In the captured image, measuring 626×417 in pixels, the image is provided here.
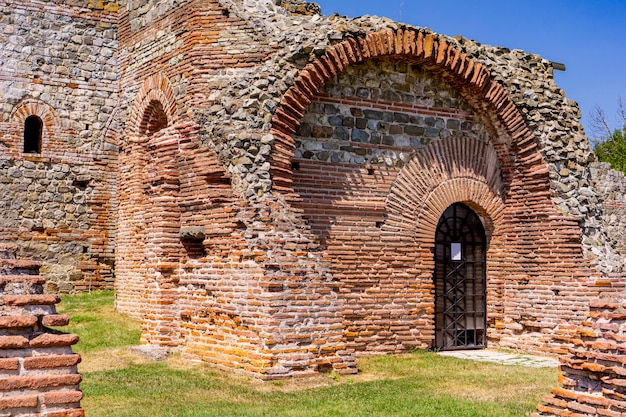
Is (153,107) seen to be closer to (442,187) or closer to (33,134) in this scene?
(33,134)

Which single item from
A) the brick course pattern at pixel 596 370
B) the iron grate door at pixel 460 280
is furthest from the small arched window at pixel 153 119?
the brick course pattern at pixel 596 370

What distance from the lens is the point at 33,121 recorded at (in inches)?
594

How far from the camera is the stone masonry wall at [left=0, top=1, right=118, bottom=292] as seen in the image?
48.5 ft

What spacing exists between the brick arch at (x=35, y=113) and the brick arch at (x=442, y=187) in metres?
7.34

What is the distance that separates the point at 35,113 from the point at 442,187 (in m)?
7.96

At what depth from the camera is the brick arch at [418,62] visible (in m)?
9.78

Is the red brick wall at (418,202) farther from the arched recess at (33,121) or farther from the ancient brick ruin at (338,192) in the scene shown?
the arched recess at (33,121)

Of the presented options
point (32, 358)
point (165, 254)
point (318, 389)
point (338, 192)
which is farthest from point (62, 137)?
point (32, 358)

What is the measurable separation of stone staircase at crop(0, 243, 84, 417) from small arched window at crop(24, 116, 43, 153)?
35.4ft

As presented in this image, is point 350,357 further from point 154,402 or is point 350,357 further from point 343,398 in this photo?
point 154,402

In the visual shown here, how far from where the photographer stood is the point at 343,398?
8.09 meters

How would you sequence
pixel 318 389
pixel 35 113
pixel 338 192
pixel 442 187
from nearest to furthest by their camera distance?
→ pixel 318 389 → pixel 338 192 → pixel 442 187 → pixel 35 113

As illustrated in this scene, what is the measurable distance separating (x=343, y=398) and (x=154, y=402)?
1872 mm

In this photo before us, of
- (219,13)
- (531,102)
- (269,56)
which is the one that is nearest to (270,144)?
(269,56)
